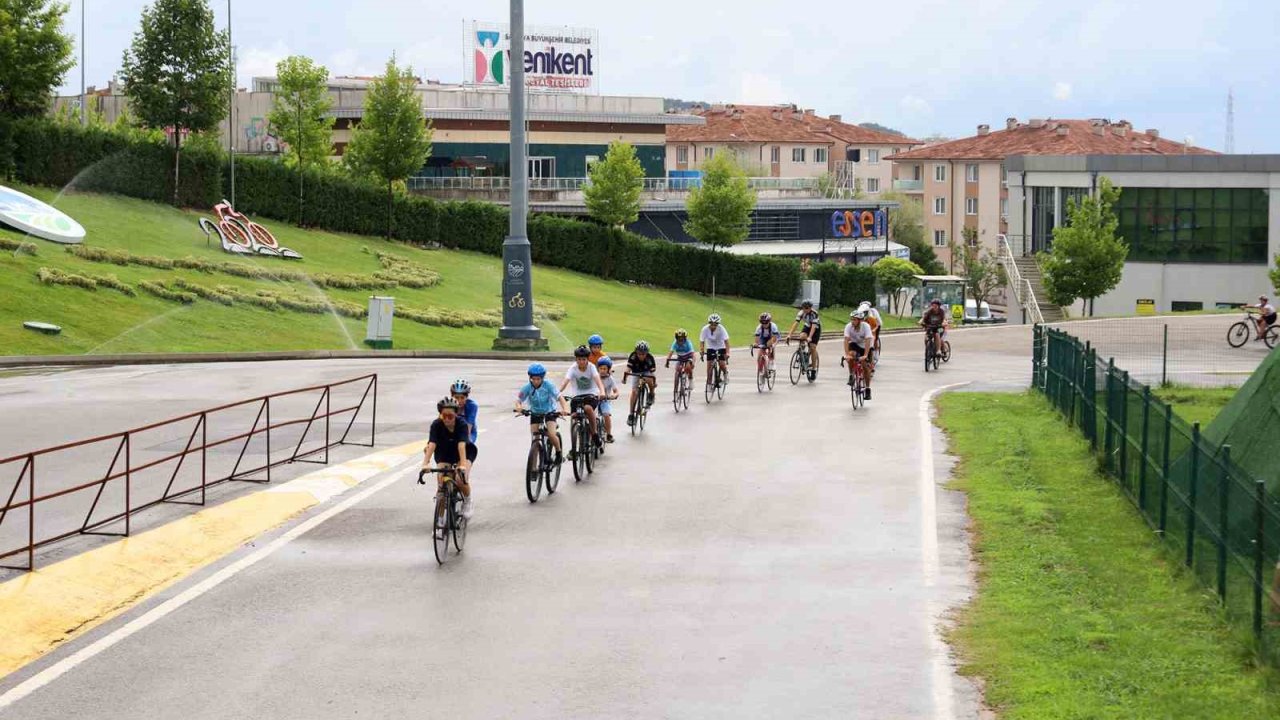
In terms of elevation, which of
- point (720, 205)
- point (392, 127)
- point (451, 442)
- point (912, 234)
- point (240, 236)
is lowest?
point (451, 442)

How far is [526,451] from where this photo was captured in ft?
76.8

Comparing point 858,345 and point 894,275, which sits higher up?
point 894,275

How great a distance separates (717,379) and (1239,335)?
23128 millimetres

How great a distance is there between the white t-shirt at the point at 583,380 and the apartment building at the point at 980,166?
94.7m

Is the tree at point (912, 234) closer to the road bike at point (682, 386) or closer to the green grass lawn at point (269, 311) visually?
the green grass lawn at point (269, 311)

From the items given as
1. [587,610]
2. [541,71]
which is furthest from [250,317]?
[541,71]

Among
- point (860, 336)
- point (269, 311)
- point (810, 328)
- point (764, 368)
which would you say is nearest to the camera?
point (860, 336)

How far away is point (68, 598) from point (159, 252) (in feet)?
128

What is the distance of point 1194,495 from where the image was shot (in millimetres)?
13828

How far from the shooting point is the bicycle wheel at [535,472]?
18.8m

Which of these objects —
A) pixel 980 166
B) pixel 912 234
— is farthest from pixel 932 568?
pixel 980 166

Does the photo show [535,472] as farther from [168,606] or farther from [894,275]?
[894,275]

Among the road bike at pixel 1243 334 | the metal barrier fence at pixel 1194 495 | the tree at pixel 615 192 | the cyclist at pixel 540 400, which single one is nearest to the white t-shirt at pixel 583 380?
the cyclist at pixel 540 400

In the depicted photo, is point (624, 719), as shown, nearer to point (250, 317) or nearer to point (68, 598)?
point (68, 598)
